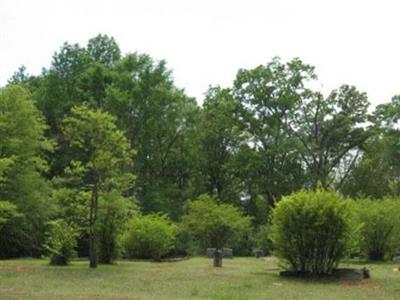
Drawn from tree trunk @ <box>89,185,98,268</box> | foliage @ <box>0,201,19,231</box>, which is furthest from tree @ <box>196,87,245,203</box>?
tree trunk @ <box>89,185,98,268</box>

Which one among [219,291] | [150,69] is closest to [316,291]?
[219,291]

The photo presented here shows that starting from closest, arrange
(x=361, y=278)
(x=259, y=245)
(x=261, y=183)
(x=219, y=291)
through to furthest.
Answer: (x=219, y=291) → (x=361, y=278) → (x=259, y=245) → (x=261, y=183)

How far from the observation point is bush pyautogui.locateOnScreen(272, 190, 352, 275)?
20.9m

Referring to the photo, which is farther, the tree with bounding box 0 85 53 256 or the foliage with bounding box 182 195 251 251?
the foliage with bounding box 182 195 251 251

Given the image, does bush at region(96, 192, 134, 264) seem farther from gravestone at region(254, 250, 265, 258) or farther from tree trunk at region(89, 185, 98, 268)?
gravestone at region(254, 250, 265, 258)

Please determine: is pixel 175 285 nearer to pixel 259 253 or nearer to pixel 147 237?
pixel 147 237

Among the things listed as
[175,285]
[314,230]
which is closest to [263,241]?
[314,230]

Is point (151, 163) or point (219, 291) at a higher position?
point (151, 163)

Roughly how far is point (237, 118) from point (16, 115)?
2207 cm

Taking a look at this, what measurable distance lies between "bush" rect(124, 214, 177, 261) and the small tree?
3878mm

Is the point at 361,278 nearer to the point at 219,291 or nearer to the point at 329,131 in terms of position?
the point at 219,291

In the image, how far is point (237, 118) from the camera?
5131cm

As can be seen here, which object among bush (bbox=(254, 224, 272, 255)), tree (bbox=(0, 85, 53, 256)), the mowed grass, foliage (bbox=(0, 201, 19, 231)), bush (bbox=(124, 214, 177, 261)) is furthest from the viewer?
bush (bbox=(254, 224, 272, 255))

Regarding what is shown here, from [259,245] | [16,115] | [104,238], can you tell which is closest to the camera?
[104,238]
